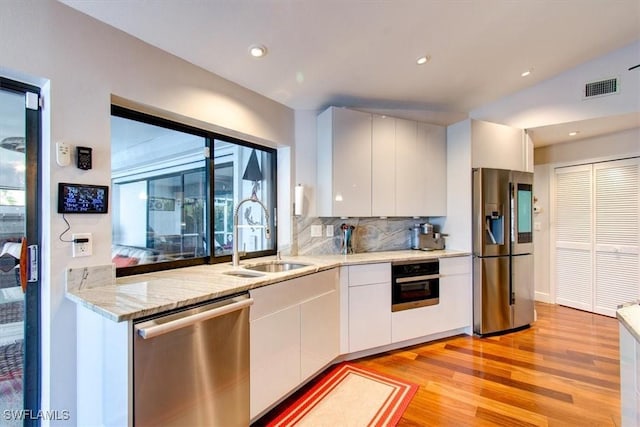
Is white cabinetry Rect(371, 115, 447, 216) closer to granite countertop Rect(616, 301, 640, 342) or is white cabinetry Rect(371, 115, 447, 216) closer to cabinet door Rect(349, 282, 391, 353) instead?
cabinet door Rect(349, 282, 391, 353)

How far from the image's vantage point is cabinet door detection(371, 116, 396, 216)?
3039mm

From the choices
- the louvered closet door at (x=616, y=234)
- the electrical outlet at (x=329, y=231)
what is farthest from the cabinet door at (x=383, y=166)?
the louvered closet door at (x=616, y=234)

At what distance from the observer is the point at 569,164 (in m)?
3.94

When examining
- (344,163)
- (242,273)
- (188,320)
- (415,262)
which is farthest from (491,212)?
(188,320)

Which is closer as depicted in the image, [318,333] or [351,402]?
[351,402]

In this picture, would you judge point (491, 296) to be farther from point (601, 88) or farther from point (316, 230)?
point (601, 88)

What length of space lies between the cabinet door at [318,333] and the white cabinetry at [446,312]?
661 mm

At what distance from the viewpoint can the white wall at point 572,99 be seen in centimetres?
278

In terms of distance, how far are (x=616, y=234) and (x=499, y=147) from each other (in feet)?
6.14

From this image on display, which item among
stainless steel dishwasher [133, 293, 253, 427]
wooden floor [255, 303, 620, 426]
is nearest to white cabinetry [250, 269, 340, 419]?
stainless steel dishwasher [133, 293, 253, 427]

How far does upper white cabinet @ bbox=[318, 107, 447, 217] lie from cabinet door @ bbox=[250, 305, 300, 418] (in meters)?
1.25

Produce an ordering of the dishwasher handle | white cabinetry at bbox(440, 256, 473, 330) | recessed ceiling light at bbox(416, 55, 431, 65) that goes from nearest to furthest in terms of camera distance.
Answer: the dishwasher handle
recessed ceiling light at bbox(416, 55, 431, 65)
white cabinetry at bbox(440, 256, 473, 330)

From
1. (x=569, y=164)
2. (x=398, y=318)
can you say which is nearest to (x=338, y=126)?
(x=398, y=318)

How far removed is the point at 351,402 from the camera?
6.64 ft
